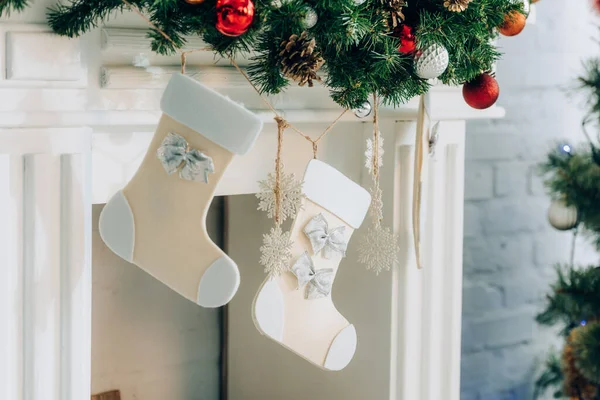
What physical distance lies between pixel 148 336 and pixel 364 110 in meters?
0.71

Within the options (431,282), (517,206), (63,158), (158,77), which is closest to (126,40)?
(158,77)

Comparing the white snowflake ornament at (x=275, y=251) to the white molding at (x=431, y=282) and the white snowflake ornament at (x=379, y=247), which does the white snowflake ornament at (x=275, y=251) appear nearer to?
the white snowflake ornament at (x=379, y=247)

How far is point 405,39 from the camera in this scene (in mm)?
934

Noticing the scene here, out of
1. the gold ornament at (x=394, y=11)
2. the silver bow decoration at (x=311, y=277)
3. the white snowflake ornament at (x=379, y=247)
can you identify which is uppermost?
the gold ornament at (x=394, y=11)

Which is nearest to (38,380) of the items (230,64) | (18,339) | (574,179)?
(18,339)

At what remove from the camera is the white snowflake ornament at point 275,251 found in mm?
961

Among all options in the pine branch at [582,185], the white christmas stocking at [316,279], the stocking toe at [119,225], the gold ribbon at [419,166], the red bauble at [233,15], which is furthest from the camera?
the pine branch at [582,185]

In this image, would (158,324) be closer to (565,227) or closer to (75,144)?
(75,144)

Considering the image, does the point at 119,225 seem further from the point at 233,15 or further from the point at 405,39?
the point at 405,39

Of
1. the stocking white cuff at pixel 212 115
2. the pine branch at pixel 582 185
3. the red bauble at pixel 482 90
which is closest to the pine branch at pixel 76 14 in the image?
the stocking white cuff at pixel 212 115

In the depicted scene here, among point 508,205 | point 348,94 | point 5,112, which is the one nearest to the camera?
point 5,112

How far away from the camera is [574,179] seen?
1.39 meters

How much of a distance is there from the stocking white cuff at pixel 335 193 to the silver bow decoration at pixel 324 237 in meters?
0.02

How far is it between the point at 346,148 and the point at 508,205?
0.71 m
